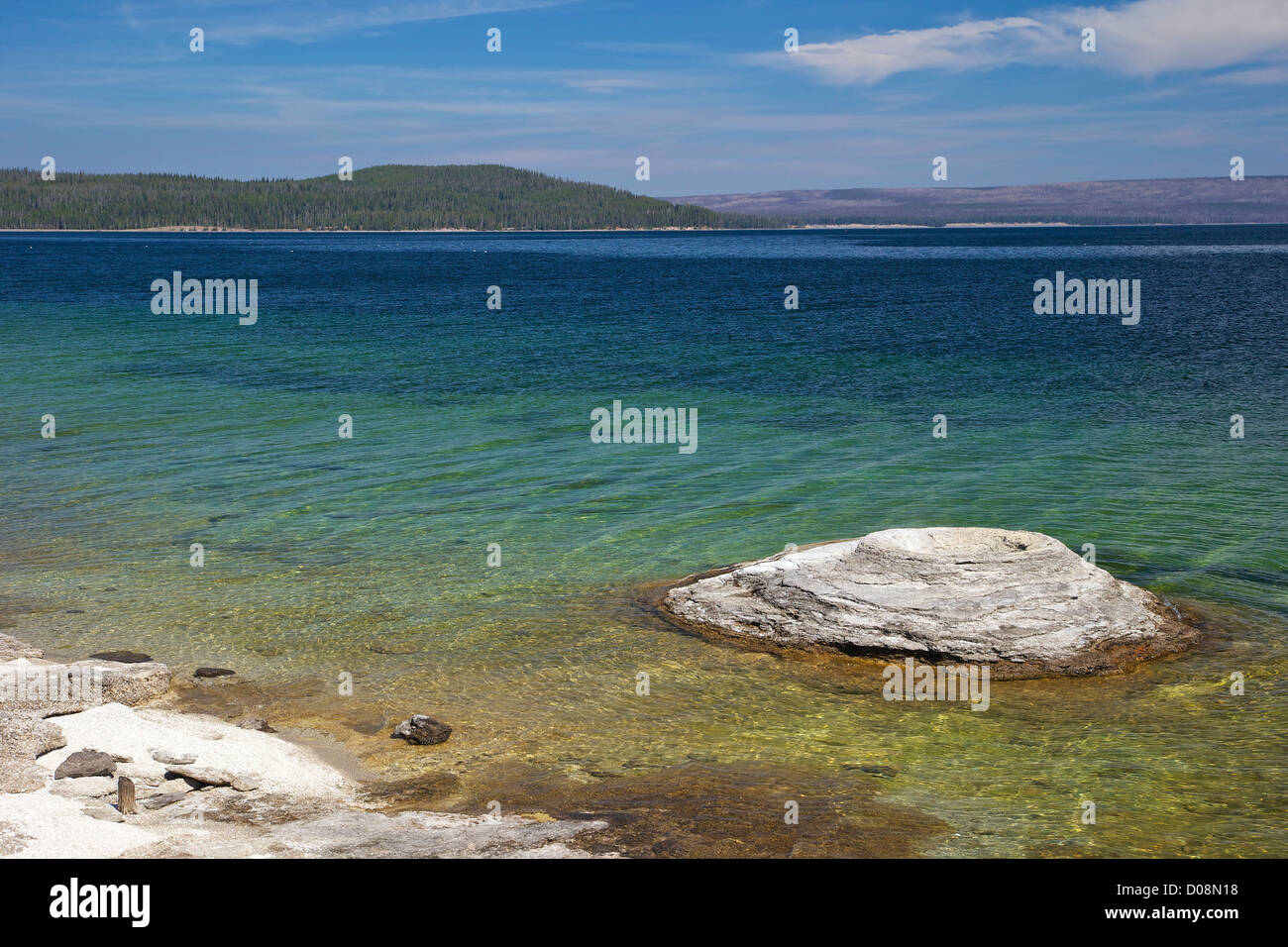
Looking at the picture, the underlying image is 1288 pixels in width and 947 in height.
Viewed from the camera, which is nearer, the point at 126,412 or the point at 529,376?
the point at 126,412

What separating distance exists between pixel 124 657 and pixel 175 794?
14.3 feet

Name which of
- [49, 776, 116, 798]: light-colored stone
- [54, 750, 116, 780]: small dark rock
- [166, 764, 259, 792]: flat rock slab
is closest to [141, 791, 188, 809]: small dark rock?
[166, 764, 259, 792]: flat rock slab

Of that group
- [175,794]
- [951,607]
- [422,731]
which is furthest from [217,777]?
[951,607]

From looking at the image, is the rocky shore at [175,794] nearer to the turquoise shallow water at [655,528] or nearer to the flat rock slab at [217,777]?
the flat rock slab at [217,777]

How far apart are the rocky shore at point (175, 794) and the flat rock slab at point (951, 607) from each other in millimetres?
5033

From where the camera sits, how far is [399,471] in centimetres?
2292

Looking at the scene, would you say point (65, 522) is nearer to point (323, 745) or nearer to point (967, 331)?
point (323, 745)

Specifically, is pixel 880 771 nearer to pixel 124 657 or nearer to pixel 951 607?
pixel 951 607

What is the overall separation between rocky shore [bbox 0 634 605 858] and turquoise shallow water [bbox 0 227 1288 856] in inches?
46.0

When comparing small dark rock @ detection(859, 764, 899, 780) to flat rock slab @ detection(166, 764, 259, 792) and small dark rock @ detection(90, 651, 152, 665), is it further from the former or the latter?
small dark rock @ detection(90, 651, 152, 665)

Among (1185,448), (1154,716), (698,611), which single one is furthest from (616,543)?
(1185,448)

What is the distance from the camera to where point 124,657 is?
493 inches

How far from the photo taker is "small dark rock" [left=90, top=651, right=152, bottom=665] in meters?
12.4
